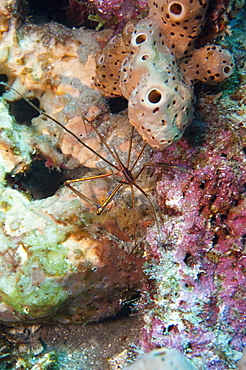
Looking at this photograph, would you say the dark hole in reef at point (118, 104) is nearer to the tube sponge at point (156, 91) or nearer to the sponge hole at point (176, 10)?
the tube sponge at point (156, 91)

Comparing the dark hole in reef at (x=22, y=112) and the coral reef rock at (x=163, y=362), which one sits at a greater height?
the dark hole in reef at (x=22, y=112)

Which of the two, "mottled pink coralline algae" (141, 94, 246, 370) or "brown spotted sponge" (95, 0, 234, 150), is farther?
"mottled pink coralline algae" (141, 94, 246, 370)

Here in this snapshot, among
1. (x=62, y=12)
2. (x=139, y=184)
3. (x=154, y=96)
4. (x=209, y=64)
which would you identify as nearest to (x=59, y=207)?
A: (x=139, y=184)

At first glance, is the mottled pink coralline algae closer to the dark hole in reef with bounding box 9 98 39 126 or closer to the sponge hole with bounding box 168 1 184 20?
the sponge hole with bounding box 168 1 184 20

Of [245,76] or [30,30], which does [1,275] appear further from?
[245,76]

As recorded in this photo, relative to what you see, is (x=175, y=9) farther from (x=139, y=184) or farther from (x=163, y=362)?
(x=163, y=362)

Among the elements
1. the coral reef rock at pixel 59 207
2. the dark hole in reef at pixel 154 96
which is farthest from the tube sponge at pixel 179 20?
the coral reef rock at pixel 59 207

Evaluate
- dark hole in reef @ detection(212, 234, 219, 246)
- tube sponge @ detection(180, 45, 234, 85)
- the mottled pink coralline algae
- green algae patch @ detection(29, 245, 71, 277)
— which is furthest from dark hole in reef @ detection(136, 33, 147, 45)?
green algae patch @ detection(29, 245, 71, 277)
